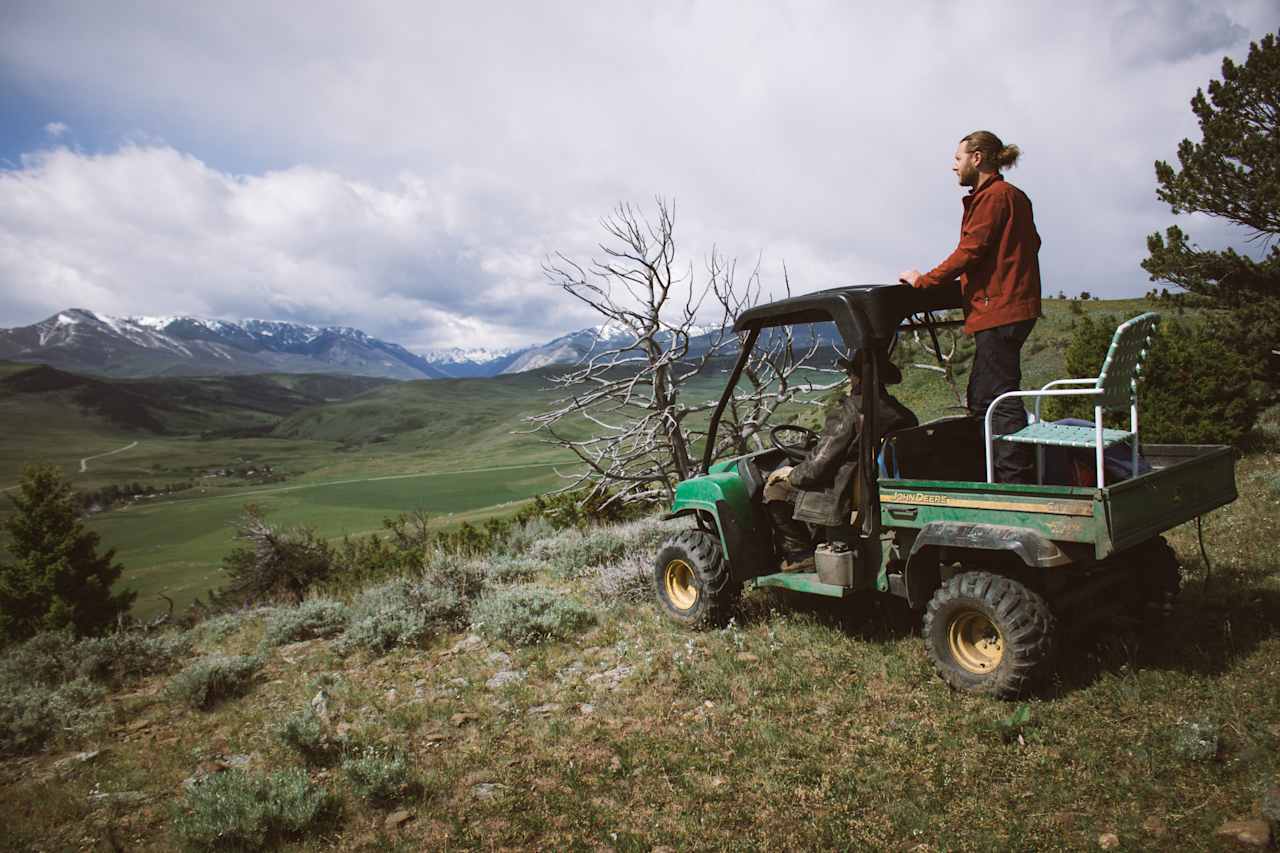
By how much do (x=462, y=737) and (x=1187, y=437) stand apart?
1399cm

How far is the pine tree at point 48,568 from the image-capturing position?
720 inches

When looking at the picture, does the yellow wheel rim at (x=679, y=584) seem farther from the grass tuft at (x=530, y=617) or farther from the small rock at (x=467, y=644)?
the small rock at (x=467, y=644)

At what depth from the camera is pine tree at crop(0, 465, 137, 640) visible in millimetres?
18281

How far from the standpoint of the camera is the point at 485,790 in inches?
162

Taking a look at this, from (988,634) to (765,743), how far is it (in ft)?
5.44

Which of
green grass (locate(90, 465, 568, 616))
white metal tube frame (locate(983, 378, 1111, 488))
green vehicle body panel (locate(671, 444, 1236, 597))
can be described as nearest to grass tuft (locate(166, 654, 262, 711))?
green vehicle body panel (locate(671, 444, 1236, 597))

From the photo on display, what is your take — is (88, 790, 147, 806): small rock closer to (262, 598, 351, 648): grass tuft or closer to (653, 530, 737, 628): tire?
(262, 598, 351, 648): grass tuft

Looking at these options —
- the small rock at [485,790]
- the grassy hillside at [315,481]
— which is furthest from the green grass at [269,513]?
the small rock at [485,790]

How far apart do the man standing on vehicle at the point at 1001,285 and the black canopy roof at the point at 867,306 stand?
259 millimetres

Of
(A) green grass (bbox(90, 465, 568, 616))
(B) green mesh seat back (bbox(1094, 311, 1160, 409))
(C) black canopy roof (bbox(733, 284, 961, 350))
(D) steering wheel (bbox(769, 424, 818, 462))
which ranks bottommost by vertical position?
(A) green grass (bbox(90, 465, 568, 616))

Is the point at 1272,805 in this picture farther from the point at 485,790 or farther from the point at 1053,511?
the point at 485,790

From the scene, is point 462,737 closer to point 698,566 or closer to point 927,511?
point 698,566

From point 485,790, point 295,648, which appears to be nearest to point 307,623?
point 295,648

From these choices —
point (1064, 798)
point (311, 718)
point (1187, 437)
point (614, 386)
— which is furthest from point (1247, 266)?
point (311, 718)
